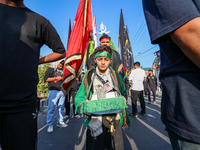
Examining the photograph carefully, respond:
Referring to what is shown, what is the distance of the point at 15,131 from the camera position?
2.91 feet

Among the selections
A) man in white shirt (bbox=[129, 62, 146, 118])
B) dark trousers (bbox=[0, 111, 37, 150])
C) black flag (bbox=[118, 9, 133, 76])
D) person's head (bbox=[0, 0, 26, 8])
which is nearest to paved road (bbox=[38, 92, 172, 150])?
man in white shirt (bbox=[129, 62, 146, 118])

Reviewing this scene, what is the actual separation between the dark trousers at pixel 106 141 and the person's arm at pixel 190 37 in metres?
1.22

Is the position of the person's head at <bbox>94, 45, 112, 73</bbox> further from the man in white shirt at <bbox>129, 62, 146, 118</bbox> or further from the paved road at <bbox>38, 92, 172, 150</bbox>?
the man in white shirt at <bbox>129, 62, 146, 118</bbox>

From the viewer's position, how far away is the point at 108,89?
1.49 meters

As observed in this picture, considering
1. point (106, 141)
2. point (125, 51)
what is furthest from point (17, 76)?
point (125, 51)

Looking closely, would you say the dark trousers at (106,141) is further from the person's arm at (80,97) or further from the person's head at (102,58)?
the person's head at (102,58)

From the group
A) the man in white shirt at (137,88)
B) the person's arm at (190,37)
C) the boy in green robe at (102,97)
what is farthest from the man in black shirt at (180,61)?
the man in white shirt at (137,88)

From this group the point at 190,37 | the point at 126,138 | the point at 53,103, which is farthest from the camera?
the point at 53,103

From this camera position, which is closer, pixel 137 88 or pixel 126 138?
pixel 126 138

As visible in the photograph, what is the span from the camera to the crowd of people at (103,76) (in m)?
0.54

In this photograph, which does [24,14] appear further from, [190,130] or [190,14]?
[190,130]

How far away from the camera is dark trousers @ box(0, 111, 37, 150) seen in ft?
2.89

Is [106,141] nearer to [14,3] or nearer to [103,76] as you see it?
[103,76]

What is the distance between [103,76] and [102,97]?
35 cm
